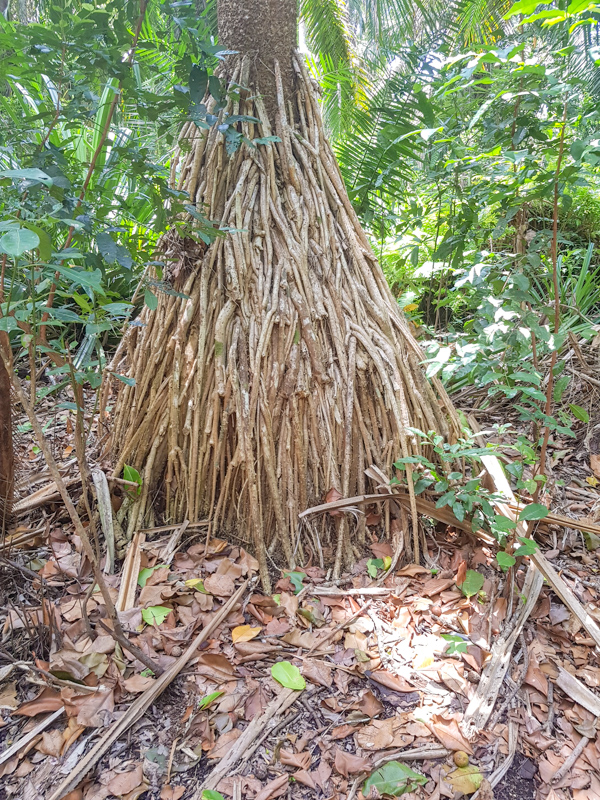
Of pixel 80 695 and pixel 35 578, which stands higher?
pixel 35 578

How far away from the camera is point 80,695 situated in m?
1.35

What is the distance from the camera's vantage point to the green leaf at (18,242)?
78 cm

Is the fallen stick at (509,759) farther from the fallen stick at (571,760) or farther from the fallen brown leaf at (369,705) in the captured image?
the fallen brown leaf at (369,705)

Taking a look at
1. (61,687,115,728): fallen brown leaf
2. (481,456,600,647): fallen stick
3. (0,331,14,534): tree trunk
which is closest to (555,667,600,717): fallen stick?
(481,456,600,647): fallen stick

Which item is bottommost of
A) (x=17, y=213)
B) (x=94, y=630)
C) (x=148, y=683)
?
(x=148, y=683)

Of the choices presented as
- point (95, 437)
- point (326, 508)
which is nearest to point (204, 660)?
point (326, 508)

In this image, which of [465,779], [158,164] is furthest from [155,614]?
[158,164]

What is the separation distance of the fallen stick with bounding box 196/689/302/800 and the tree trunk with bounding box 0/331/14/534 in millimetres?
1028

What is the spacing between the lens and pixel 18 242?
799mm

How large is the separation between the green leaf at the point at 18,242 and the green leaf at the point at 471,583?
159 centimetres

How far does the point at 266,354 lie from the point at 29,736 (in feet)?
4.24

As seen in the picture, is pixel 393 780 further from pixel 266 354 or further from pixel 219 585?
pixel 266 354

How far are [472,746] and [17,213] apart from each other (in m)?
1.81

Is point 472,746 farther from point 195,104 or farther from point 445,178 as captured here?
point 445,178
